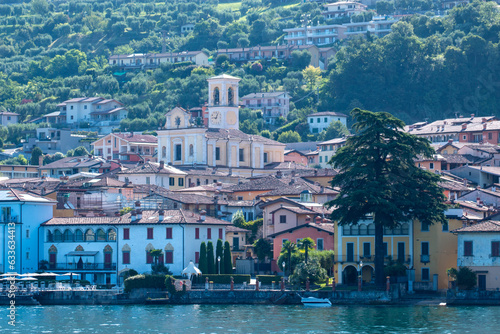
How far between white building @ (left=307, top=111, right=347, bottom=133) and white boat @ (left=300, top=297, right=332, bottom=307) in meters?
86.4

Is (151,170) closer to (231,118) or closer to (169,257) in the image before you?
(231,118)

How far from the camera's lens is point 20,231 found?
86.4m

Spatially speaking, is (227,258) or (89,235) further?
(89,235)

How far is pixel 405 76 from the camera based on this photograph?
167625 millimetres

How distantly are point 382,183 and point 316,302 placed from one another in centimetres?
897

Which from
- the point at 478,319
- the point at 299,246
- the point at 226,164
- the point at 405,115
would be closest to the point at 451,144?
the point at 226,164

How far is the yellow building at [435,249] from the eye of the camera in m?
79.2

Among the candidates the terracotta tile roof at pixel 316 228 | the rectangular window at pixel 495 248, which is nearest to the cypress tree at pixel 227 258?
the terracotta tile roof at pixel 316 228

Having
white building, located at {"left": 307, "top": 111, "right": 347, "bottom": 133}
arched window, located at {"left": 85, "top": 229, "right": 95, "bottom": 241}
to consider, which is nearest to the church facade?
white building, located at {"left": 307, "top": 111, "right": 347, "bottom": 133}

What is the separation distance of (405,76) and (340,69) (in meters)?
8.90

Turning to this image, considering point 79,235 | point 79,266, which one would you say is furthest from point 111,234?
point 79,266

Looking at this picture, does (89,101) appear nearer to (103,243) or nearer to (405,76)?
(405,76)

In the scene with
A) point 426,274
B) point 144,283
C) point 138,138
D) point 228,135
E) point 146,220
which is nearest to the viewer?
point 144,283

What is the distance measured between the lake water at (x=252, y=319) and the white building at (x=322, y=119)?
88.1 m
